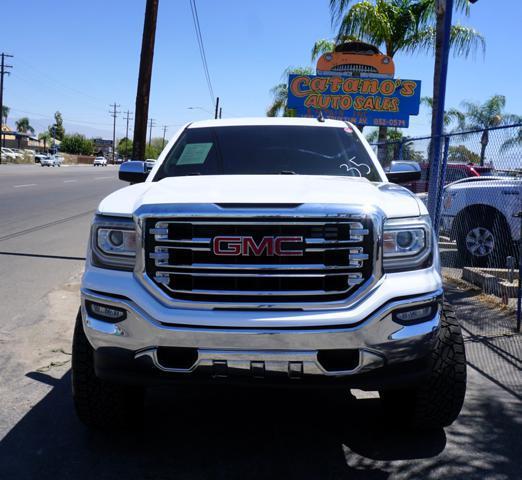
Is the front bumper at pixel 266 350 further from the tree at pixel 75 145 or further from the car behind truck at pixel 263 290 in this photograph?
the tree at pixel 75 145

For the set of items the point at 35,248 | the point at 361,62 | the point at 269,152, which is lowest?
the point at 35,248

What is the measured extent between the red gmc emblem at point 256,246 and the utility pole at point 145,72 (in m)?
10.0

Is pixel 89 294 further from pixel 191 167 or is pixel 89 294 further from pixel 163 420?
pixel 191 167

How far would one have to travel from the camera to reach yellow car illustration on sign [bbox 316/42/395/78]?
17.7 metres

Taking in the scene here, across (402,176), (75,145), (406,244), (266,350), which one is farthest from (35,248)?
(75,145)

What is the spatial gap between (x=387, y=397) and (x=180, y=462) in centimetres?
131

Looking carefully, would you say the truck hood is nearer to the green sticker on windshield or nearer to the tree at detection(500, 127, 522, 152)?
the green sticker on windshield

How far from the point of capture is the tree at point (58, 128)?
140625mm

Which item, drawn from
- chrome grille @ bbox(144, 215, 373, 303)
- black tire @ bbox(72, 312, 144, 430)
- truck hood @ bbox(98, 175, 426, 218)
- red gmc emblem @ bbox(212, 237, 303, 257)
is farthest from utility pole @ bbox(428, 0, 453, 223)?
black tire @ bbox(72, 312, 144, 430)

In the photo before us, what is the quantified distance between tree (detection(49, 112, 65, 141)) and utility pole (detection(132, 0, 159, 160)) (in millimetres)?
135749

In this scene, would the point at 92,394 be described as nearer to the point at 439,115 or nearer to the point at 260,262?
the point at 260,262

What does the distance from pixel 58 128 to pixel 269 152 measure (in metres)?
147

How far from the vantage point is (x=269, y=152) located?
4.87 metres

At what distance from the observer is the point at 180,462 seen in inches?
127
